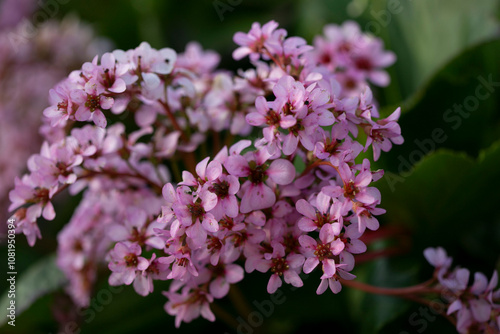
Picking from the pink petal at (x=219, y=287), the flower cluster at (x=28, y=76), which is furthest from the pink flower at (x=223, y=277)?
the flower cluster at (x=28, y=76)

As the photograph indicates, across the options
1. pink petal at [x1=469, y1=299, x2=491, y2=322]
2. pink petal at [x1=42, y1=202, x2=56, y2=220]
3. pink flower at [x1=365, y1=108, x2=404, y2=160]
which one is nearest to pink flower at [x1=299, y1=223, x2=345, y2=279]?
pink flower at [x1=365, y1=108, x2=404, y2=160]

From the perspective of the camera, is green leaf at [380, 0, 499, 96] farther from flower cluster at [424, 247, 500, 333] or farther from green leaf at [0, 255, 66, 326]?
green leaf at [0, 255, 66, 326]

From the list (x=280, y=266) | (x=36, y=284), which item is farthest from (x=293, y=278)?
(x=36, y=284)

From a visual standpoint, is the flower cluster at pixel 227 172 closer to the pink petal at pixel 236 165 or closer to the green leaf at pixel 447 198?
the pink petal at pixel 236 165

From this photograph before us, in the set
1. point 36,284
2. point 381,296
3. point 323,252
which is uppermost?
point 323,252

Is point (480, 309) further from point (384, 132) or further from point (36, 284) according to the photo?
point (36, 284)
